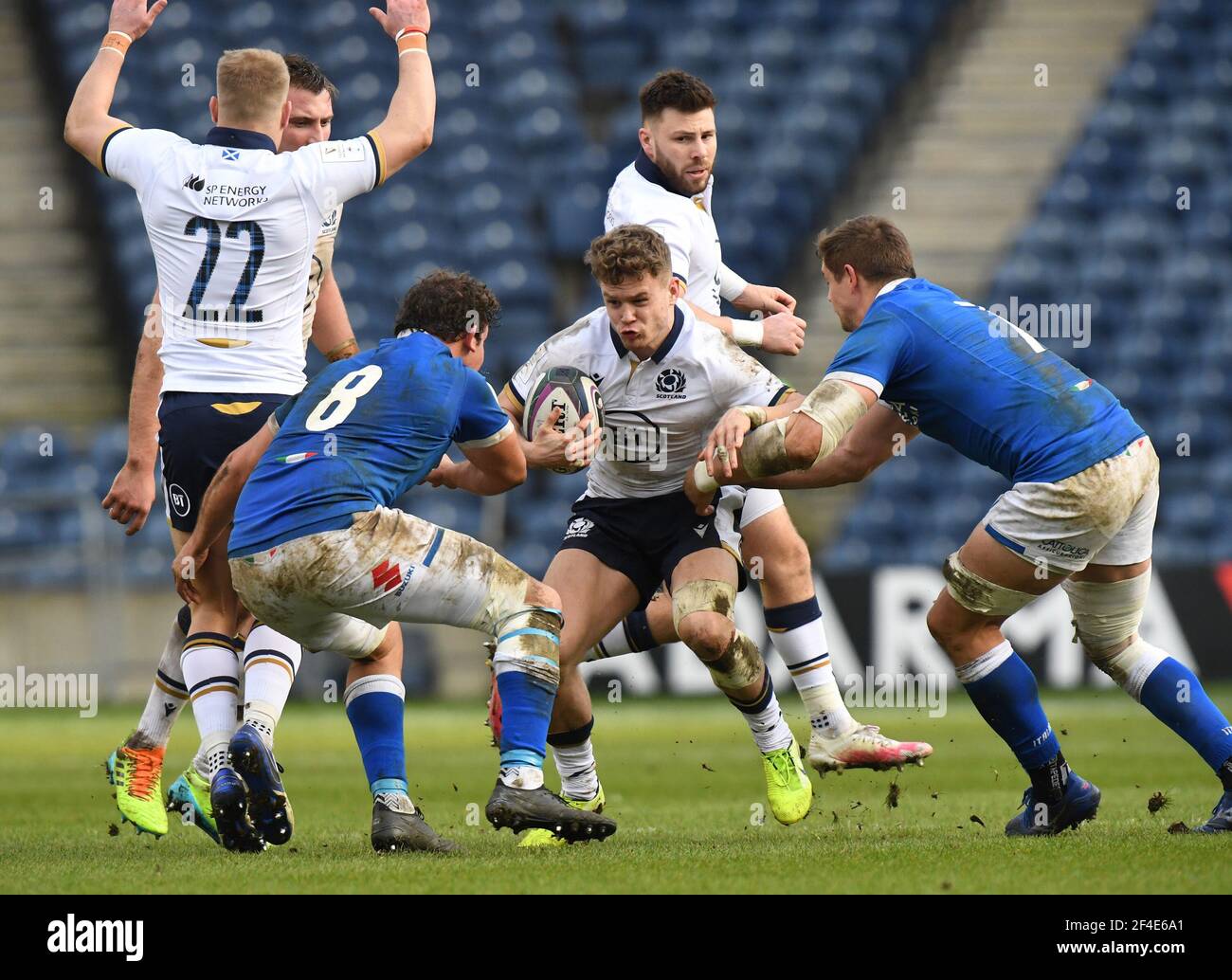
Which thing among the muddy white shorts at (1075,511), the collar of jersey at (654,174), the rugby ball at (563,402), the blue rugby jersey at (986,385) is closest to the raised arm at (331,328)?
the rugby ball at (563,402)

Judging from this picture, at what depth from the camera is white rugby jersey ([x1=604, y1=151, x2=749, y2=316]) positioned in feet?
22.0

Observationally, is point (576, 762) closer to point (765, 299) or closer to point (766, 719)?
point (766, 719)

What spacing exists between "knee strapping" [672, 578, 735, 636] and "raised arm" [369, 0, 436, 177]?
185 cm

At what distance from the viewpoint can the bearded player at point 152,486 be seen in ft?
20.1

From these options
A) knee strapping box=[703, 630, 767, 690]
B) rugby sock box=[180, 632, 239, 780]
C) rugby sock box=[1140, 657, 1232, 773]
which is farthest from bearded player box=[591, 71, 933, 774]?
rugby sock box=[180, 632, 239, 780]

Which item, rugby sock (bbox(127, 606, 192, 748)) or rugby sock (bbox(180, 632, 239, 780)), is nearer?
rugby sock (bbox(180, 632, 239, 780))

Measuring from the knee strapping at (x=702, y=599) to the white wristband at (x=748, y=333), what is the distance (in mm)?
901

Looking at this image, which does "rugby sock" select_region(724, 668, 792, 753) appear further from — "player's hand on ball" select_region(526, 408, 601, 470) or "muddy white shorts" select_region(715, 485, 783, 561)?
"player's hand on ball" select_region(526, 408, 601, 470)

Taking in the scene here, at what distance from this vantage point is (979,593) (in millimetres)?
5672

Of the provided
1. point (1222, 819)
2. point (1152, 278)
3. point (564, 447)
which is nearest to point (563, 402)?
point (564, 447)

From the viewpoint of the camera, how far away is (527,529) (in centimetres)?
1539

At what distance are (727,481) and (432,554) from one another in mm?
1077
